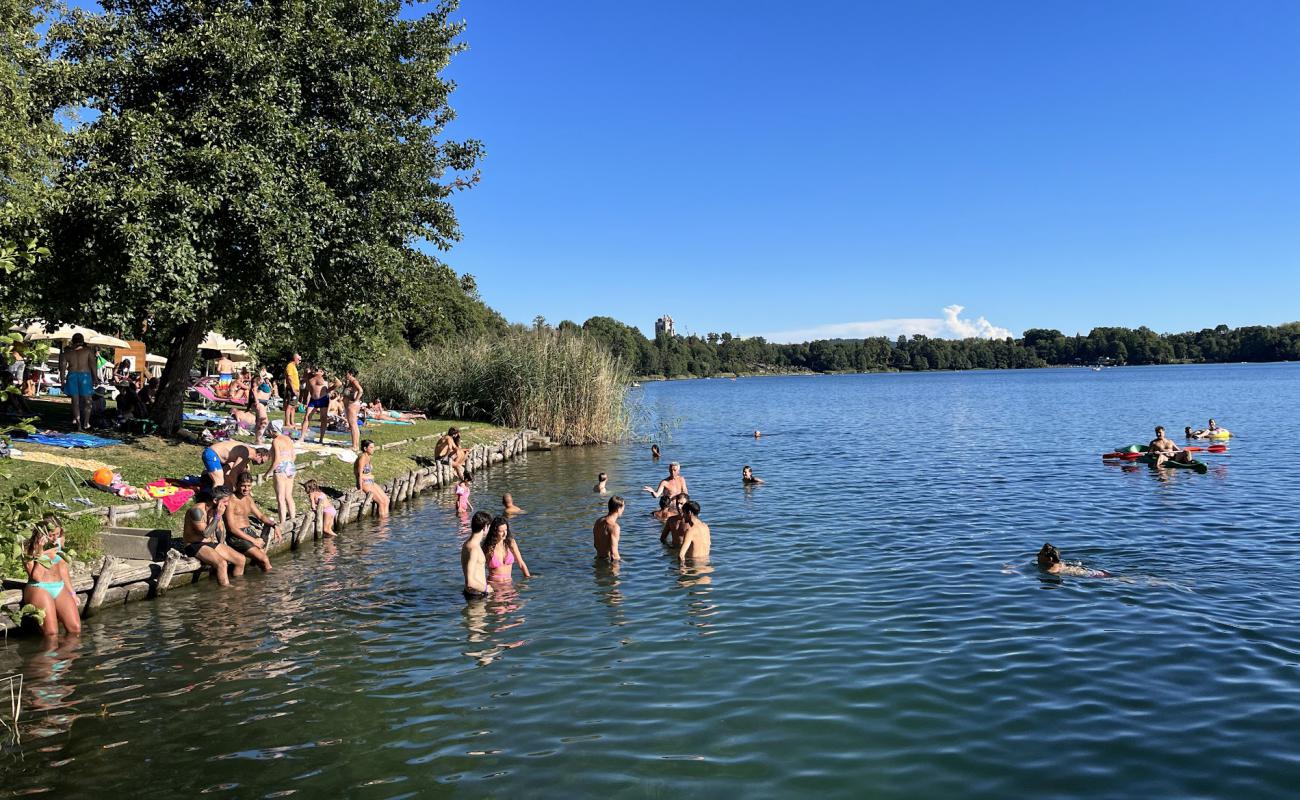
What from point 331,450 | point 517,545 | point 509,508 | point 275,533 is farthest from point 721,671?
point 331,450

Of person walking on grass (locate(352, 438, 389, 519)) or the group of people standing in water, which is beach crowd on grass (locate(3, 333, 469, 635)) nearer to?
person walking on grass (locate(352, 438, 389, 519))

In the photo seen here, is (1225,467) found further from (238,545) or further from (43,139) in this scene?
(43,139)

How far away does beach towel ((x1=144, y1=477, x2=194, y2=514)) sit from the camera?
15641 mm

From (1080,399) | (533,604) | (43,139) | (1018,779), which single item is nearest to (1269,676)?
(1018,779)

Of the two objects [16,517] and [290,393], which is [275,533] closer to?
[290,393]

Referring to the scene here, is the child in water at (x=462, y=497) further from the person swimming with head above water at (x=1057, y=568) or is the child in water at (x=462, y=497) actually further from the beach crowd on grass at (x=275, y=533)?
the person swimming with head above water at (x=1057, y=568)

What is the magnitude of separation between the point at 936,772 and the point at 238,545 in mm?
11892

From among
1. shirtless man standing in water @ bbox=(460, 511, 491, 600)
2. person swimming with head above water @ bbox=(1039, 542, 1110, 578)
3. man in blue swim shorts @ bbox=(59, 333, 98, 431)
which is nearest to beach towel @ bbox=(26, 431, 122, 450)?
man in blue swim shorts @ bbox=(59, 333, 98, 431)

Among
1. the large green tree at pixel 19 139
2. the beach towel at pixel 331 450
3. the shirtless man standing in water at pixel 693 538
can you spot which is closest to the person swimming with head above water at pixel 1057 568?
the shirtless man standing in water at pixel 693 538

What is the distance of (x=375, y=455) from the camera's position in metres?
24.7

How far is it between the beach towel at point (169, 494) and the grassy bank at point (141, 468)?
0.27 m

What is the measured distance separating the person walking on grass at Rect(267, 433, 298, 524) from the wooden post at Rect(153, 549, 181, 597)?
3.11 metres

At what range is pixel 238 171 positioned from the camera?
16875 millimetres

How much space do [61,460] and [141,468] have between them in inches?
58.0
